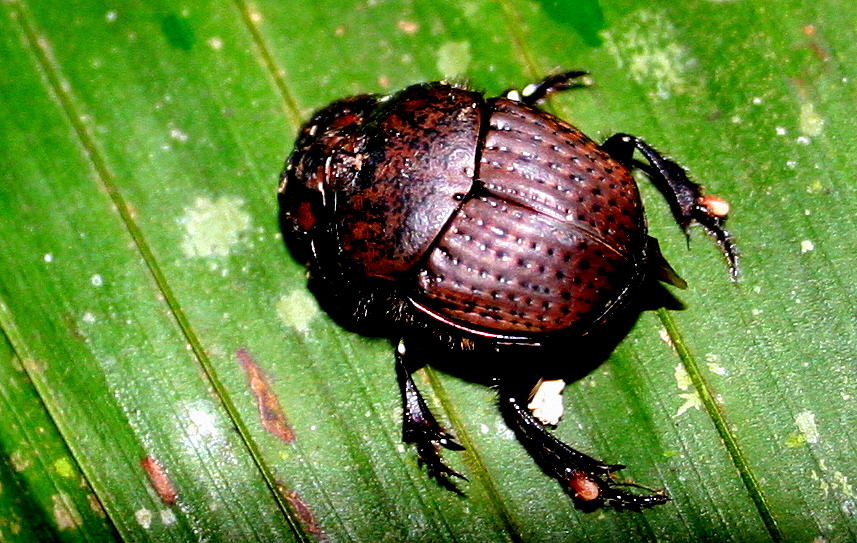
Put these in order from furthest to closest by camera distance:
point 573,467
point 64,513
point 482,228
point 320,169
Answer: point 64,513
point 573,467
point 320,169
point 482,228

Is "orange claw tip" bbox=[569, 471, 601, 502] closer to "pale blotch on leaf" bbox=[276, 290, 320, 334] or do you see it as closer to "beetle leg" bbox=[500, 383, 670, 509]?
"beetle leg" bbox=[500, 383, 670, 509]

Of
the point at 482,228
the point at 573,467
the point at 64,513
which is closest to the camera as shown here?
the point at 482,228

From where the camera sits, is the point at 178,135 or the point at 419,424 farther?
the point at 178,135

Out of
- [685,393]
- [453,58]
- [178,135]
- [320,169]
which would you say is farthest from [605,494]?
[178,135]

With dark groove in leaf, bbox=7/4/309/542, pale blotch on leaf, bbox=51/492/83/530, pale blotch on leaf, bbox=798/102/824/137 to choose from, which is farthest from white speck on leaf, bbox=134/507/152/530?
pale blotch on leaf, bbox=798/102/824/137

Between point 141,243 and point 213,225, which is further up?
point 213,225

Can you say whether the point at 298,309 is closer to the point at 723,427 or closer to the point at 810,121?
the point at 723,427

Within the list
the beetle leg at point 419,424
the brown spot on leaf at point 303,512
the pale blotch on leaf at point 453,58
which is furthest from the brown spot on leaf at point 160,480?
the pale blotch on leaf at point 453,58
